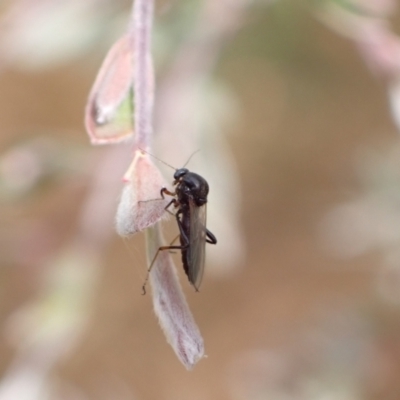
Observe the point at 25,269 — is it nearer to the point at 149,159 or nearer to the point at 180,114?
the point at 180,114

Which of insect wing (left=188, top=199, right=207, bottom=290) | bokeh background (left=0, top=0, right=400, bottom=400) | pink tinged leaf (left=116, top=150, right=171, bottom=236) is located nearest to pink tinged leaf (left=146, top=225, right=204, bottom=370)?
pink tinged leaf (left=116, top=150, right=171, bottom=236)

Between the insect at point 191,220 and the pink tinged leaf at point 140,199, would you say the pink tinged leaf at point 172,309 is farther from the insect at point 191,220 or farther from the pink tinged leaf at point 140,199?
the insect at point 191,220

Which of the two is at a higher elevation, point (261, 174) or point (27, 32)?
point (27, 32)

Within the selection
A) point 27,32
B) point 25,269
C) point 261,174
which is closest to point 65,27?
A: point 27,32

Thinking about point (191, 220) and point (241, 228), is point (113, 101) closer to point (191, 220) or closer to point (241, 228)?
point (191, 220)

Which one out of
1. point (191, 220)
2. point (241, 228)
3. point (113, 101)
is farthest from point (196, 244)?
point (241, 228)

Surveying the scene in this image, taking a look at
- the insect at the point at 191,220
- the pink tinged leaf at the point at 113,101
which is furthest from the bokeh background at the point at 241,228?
the pink tinged leaf at the point at 113,101

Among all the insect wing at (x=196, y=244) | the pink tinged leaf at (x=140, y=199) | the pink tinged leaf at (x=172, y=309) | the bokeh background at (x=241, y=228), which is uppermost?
the pink tinged leaf at (x=140, y=199)

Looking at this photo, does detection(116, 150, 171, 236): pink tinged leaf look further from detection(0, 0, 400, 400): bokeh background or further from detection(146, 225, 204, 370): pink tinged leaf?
detection(0, 0, 400, 400): bokeh background
